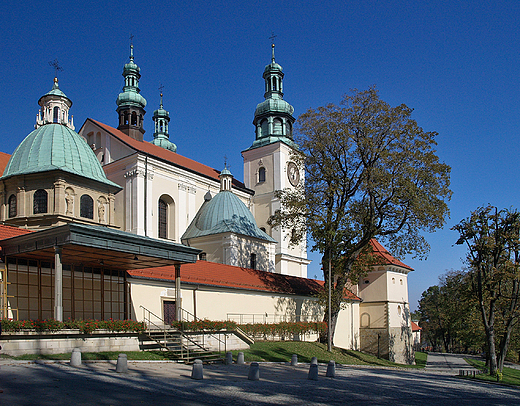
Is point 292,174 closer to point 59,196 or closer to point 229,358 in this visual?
point 59,196

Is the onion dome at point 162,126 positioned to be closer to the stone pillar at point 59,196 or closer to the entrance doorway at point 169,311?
the stone pillar at point 59,196

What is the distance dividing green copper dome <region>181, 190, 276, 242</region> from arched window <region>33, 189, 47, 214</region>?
13537 mm

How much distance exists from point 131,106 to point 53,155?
19.9m

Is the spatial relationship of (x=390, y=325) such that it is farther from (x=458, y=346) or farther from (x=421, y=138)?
(x=458, y=346)

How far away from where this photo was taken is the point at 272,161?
5334 centimetres

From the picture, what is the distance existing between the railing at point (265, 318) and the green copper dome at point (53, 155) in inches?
440

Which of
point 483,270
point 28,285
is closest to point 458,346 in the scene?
point 483,270

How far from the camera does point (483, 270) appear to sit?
102 feet

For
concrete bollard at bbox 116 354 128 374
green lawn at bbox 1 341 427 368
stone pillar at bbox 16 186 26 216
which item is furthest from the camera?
stone pillar at bbox 16 186 26 216

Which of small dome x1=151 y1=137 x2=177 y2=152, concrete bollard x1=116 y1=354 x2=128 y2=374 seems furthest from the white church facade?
small dome x1=151 y1=137 x2=177 y2=152

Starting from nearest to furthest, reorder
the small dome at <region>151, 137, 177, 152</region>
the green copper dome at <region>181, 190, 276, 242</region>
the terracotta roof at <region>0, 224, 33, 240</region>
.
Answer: the terracotta roof at <region>0, 224, 33, 240</region>
the green copper dome at <region>181, 190, 276, 242</region>
the small dome at <region>151, 137, 177, 152</region>

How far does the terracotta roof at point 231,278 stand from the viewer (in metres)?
26.1

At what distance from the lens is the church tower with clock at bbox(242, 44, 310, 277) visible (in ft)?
Answer: 169

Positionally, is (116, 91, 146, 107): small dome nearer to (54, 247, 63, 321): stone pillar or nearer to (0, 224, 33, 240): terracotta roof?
(0, 224, 33, 240): terracotta roof
